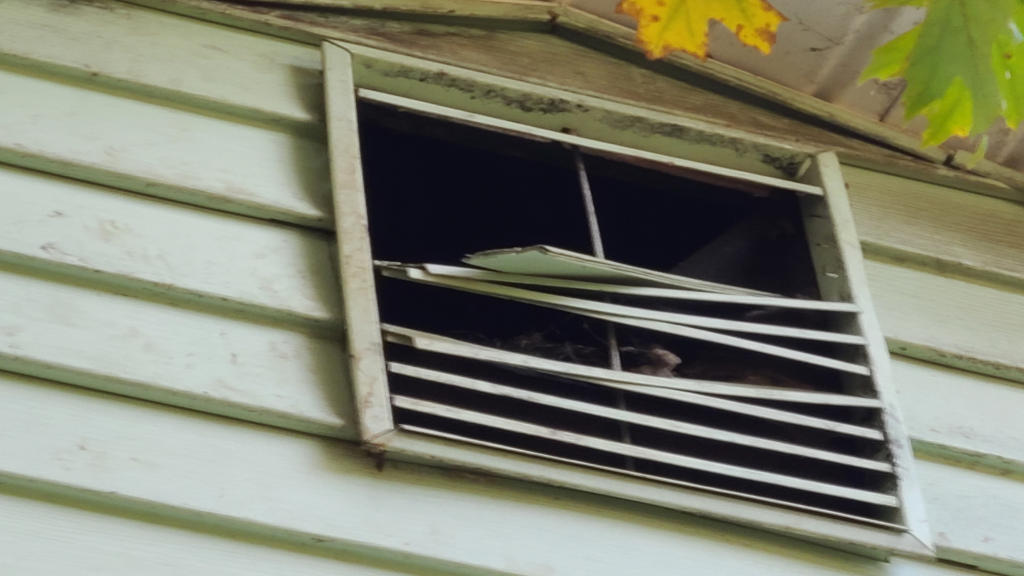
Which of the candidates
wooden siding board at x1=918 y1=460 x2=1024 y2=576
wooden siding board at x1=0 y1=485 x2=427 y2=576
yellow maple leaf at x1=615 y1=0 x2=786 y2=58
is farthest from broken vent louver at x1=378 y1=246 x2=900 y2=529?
yellow maple leaf at x1=615 y1=0 x2=786 y2=58

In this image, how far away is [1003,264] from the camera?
65.2 inches

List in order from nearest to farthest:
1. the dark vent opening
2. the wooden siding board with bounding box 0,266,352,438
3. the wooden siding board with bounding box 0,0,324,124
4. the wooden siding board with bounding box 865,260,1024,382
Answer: the wooden siding board with bounding box 0,266,352,438 → the dark vent opening → the wooden siding board with bounding box 0,0,324,124 → the wooden siding board with bounding box 865,260,1024,382

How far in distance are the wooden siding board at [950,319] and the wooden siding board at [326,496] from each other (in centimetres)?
50

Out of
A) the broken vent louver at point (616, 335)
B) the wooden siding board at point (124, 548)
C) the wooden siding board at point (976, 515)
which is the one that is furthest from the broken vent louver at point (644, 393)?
the wooden siding board at point (124, 548)

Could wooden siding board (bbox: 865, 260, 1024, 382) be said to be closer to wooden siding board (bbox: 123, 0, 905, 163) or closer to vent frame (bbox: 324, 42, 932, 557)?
vent frame (bbox: 324, 42, 932, 557)

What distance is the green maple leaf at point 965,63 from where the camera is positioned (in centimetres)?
132

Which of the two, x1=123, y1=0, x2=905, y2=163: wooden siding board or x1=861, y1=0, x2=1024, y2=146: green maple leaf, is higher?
x1=123, y1=0, x2=905, y2=163: wooden siding board

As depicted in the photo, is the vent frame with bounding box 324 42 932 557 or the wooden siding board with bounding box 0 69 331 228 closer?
the vent frame with bounding box 324 42 932 557

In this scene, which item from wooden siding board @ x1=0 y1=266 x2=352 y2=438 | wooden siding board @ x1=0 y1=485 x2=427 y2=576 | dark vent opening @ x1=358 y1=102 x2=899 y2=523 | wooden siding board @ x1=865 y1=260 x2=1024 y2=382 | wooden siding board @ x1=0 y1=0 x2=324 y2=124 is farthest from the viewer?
wooden siding board @ x1=865 y1=260 x2=1024 y2=382

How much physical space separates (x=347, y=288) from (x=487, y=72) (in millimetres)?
535

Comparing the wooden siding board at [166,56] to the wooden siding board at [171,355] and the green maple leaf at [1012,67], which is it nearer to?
the wooden siding board at [171,355]

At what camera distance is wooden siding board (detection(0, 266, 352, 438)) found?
112cm

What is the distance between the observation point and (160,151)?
1.33m

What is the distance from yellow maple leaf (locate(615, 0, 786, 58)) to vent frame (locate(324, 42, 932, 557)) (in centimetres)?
23
